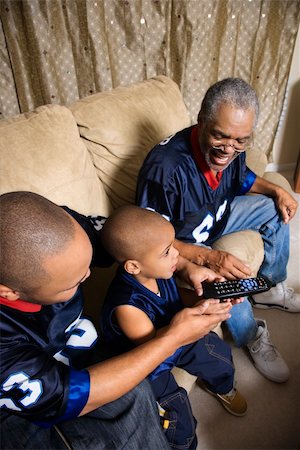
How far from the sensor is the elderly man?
42.8 inches

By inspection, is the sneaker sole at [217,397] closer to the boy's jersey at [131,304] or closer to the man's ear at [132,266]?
the boy's jersey at [131,304]

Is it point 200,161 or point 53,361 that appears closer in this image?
point 53,361

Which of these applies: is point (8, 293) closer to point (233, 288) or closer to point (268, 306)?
point (233, 288)

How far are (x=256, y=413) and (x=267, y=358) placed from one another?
20 centimetres

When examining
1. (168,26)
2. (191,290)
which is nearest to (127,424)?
(191,290)

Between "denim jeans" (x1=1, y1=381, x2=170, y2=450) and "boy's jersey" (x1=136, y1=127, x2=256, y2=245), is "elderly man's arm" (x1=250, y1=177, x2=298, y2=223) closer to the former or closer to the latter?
"boy's jersey" (x1=136, y1=127, x2=256, y2=245)

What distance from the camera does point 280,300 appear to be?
1.57 metres

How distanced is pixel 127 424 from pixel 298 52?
2.40 m

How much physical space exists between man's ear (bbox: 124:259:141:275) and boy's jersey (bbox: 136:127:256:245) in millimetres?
303

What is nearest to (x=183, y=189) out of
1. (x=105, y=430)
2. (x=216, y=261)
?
(x=216, y=261)

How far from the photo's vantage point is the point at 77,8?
1624mm

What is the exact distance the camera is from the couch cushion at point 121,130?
1331 millimetres

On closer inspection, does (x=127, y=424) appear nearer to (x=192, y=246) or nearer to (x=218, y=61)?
(x=192, y=246)

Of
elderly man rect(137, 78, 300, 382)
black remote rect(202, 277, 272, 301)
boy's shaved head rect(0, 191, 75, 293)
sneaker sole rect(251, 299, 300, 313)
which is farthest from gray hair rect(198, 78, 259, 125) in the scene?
sneaker sole rect(251, 299, 300, 313)
